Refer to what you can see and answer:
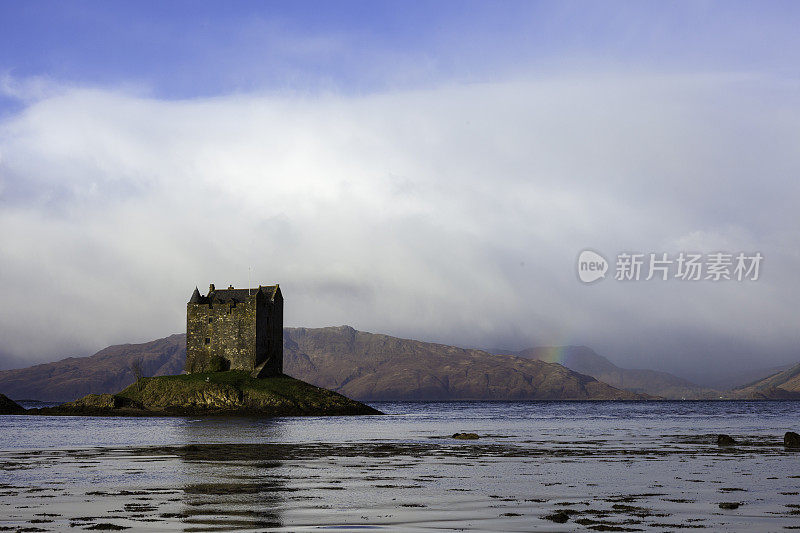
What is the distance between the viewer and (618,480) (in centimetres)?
3522

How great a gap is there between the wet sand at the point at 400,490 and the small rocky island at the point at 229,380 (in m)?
76.3

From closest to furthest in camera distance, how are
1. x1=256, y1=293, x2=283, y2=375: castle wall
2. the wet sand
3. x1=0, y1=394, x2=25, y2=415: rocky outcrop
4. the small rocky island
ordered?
the wet sand → the small rocky island → x1=256, y1=293, x2=283, y2=375: castle wall → x1=0, y1=394, x2=25, y2=415: rocky outcrop

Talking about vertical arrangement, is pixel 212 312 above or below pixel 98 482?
above

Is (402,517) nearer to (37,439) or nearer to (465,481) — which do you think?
(465,481)

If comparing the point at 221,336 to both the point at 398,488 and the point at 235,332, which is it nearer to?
the point at 235,332

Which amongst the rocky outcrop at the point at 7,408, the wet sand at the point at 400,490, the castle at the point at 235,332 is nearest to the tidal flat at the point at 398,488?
the wet sand at the point at 400,490

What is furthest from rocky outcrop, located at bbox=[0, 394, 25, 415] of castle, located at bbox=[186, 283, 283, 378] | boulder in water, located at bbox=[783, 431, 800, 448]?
boulder in water, located at bbox=[783, 431, 800, 448]

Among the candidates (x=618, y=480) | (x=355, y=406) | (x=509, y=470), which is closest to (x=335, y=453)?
(x=509, y=470)

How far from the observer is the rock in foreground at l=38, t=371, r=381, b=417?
129 meters

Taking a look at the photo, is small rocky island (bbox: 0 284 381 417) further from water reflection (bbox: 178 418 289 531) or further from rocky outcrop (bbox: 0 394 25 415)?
A: water reflection (bbox: 178 418 289 531)

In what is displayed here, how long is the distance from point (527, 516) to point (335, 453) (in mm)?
29060

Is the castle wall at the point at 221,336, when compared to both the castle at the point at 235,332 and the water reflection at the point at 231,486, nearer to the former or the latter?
the castle at the point at 235,332

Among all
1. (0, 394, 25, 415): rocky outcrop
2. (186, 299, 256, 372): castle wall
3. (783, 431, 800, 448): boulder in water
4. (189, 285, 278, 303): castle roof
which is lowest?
(0, 394, 25, 415): rocky outcrop

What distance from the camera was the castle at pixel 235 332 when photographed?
468ft
